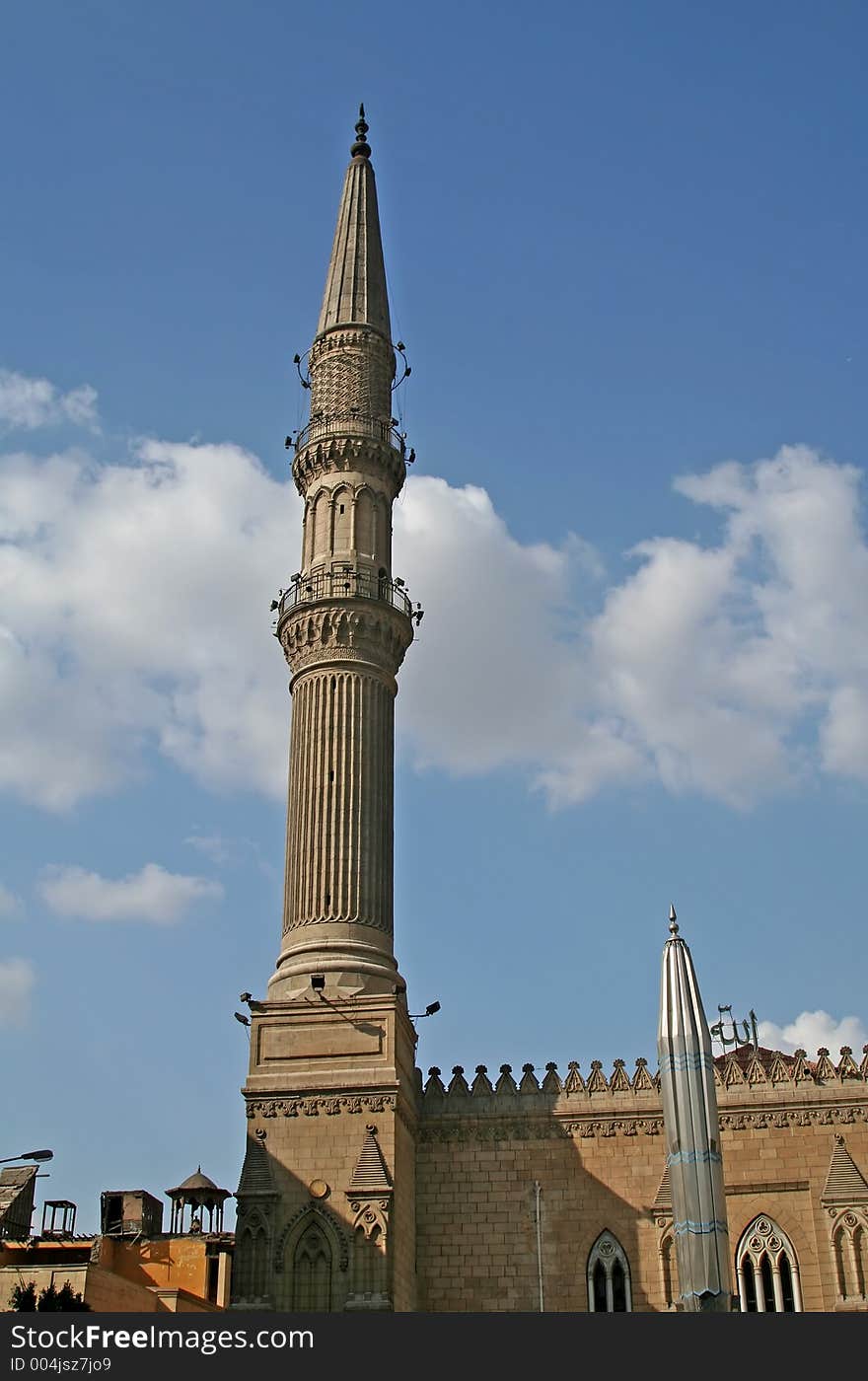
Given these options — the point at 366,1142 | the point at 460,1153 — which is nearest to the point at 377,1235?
the point at 366,1142

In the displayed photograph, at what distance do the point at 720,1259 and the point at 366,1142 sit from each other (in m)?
8.73

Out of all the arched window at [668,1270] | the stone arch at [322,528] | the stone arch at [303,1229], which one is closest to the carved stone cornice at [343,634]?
the stone arch at [322,528]

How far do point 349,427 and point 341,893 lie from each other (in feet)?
37.7

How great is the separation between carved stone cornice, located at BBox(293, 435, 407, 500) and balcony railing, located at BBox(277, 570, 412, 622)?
2.75 m

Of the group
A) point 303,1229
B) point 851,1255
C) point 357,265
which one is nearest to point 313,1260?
point 303,1229

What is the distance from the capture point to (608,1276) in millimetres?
29031

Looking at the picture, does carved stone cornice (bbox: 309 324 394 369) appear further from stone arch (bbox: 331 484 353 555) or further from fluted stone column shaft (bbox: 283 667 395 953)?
fluted stone column shaft (bbox: 283 667 395 953)

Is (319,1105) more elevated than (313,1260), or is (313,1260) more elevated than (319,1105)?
(319,1105)

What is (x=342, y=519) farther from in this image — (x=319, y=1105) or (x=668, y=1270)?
(x=668, y=1270)

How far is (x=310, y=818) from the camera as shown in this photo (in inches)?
1241

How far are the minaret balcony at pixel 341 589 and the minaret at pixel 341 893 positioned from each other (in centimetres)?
4

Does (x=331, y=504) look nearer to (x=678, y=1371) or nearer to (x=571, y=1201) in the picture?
(x=571, y=1201)

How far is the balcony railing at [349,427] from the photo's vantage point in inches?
1388

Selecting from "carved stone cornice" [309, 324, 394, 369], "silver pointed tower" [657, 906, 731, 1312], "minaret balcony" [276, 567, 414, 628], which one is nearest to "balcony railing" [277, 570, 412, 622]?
"minaret balcony" [276, 567, 414, 628]
